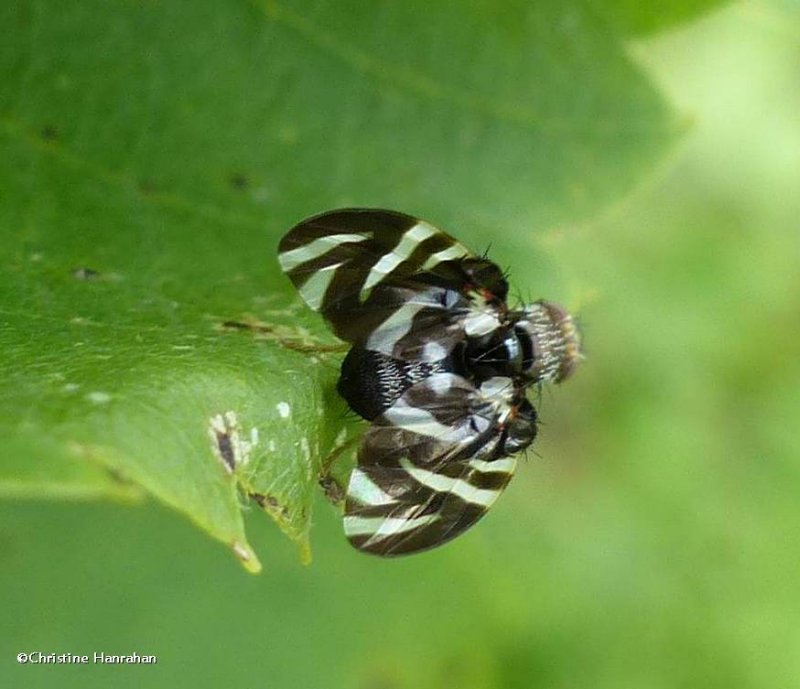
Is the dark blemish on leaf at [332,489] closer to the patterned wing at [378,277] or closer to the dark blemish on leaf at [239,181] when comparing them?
the patterned wing at [378,277]

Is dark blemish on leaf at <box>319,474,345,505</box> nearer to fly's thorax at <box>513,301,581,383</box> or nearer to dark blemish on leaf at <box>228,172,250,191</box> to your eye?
fly's thorax at <box>513,301,581,383</box>

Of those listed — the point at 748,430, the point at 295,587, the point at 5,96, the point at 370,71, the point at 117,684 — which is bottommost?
the point at 117,684

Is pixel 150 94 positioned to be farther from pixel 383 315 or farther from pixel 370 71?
pixel 383 315

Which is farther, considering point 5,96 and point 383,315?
point 5,96

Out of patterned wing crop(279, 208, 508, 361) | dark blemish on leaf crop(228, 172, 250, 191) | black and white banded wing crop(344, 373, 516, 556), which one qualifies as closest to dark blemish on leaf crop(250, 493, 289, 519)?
black and white banded wing crop(344, 373, 516, 556)

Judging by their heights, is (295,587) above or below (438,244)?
below

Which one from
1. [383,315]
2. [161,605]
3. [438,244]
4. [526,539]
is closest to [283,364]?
[383,315]

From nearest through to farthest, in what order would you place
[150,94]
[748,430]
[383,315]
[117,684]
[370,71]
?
[383,315]
[150,94]
[370,71]
[117,684]
[748,430]

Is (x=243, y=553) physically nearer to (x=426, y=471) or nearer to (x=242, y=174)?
(x=426, y=471)
